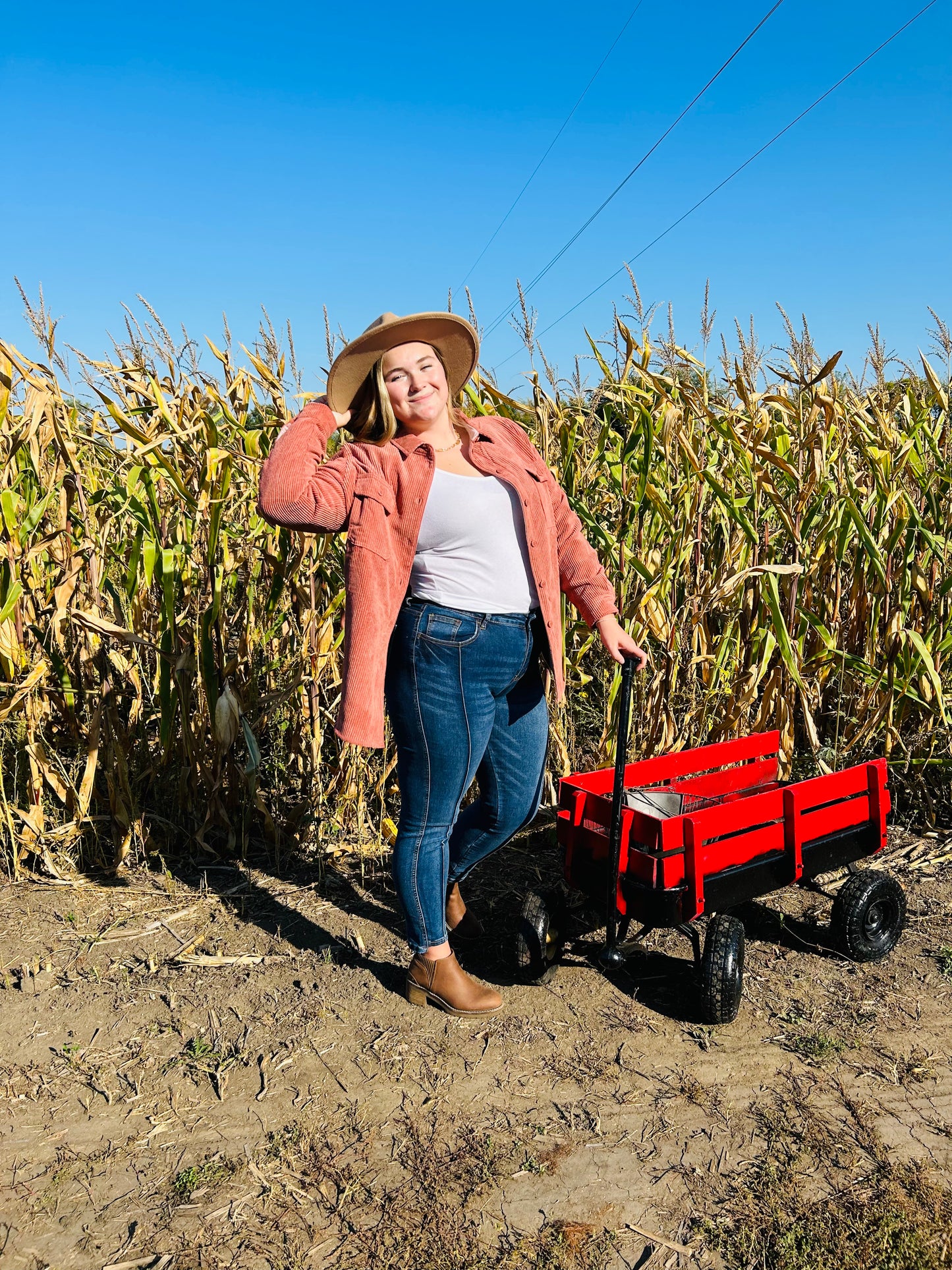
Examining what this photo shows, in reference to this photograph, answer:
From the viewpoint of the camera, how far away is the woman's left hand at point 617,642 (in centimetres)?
254

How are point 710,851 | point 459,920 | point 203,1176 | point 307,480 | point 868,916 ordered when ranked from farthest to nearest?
point 459,920, point 868,916, point 710,851, point 307,480, point 203,1176

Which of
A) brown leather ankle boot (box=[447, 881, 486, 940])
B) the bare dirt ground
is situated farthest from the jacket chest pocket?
the bare dirt ground

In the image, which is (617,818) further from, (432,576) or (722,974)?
(432,576)

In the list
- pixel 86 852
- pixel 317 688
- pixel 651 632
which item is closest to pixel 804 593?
pixel 651 632

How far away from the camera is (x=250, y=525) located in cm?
342

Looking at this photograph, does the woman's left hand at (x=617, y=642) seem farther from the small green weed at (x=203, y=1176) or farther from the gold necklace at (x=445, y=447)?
the small green weed at (x=203, y=1176)

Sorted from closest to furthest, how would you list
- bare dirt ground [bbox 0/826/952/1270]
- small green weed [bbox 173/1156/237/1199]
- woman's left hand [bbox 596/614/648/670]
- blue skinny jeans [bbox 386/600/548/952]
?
bare dirt ground [bbox 0/826/952/1270] → small green weed [bbox 173/1156/237/1199] → blue skinny jeans [bbox 386/600/548/952] → woman's left hand [bbox 596/614/648/670]

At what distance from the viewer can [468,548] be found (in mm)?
2391

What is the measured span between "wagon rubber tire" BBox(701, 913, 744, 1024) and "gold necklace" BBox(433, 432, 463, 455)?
143 centimetres

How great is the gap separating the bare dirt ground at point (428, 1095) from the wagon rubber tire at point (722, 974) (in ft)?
0.20

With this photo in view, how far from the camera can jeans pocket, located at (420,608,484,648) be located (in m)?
2.38

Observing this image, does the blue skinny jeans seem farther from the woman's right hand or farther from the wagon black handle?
the woman's right hand

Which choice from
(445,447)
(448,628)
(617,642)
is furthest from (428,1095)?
(445,447)

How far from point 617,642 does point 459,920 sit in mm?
1061
